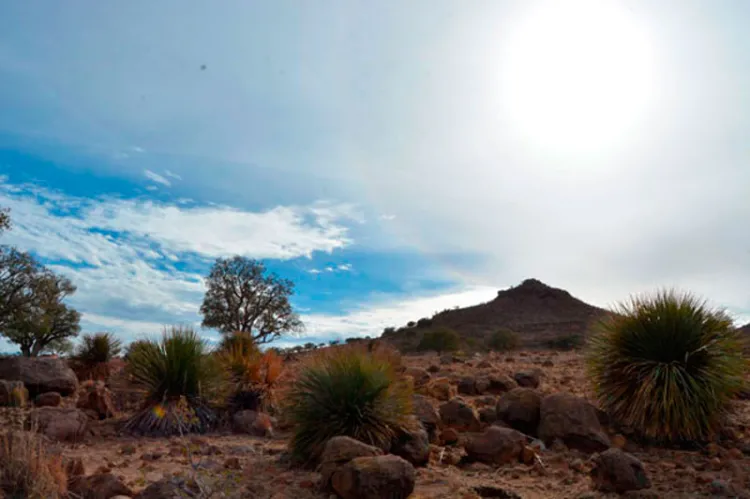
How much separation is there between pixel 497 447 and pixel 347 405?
214 cm

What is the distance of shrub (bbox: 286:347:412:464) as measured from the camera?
8.05 metres

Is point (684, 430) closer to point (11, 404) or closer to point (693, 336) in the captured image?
point (693, 336)

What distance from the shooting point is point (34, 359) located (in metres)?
14.3

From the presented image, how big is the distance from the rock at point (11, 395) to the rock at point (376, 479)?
8731mm

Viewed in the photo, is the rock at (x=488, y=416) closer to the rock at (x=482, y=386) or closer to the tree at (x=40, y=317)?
the rock at (x=482, y=386)

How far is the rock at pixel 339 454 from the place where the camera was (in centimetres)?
674

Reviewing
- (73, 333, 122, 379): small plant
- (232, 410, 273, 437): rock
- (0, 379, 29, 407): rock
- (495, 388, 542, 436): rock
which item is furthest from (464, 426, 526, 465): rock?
(73, 333, 122, 379): small plant

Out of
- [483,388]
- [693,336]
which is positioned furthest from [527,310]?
[693,336]

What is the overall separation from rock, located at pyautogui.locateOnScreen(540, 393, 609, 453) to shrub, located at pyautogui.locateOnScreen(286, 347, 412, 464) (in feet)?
7.92

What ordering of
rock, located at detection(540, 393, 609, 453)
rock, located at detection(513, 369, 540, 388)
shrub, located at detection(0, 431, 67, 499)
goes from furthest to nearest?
1. rock, located at detection(513, 369, 540, 388)
2. rock, located at detection(540, 393, 609, 453)
3. shrub, located at detection(0, 431, 67, 499)

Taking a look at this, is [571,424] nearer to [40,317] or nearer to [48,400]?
[48,400]

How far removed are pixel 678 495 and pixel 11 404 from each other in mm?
11951

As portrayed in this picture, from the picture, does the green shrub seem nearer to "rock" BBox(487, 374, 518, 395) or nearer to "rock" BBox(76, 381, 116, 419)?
"rock" BBox(487, 374, 518, 395)

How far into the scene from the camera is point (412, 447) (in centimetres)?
809
